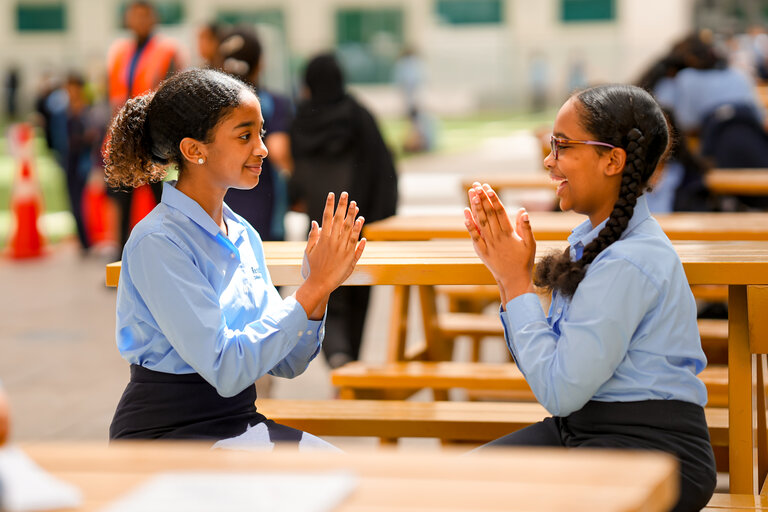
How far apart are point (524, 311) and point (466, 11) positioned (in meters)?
32.5

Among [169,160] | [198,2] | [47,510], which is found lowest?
[47,510]

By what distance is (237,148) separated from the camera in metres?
2.66

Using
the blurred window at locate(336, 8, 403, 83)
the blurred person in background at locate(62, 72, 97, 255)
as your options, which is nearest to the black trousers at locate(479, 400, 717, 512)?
the blurred person in background at locate(62, 72, 97, 255)

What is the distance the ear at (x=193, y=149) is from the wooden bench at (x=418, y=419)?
1.01 metres

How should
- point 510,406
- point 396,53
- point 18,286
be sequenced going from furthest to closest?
point 396,53 → point 18,286 → point 510,406

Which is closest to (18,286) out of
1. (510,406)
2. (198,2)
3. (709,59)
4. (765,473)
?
(709,59)

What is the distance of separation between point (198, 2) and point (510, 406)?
33085mm

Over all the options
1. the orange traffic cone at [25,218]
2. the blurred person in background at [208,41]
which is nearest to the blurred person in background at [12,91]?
the orange traffic cone at [25,218]

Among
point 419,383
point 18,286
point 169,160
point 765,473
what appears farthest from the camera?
point 18,286

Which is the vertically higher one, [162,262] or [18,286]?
[162,262]

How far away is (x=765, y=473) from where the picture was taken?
3.20 m

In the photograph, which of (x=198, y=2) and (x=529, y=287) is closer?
(x=529, y=287)

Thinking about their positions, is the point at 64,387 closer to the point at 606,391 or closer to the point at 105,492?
the point at 606,391

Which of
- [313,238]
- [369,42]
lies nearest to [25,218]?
[313,238]
